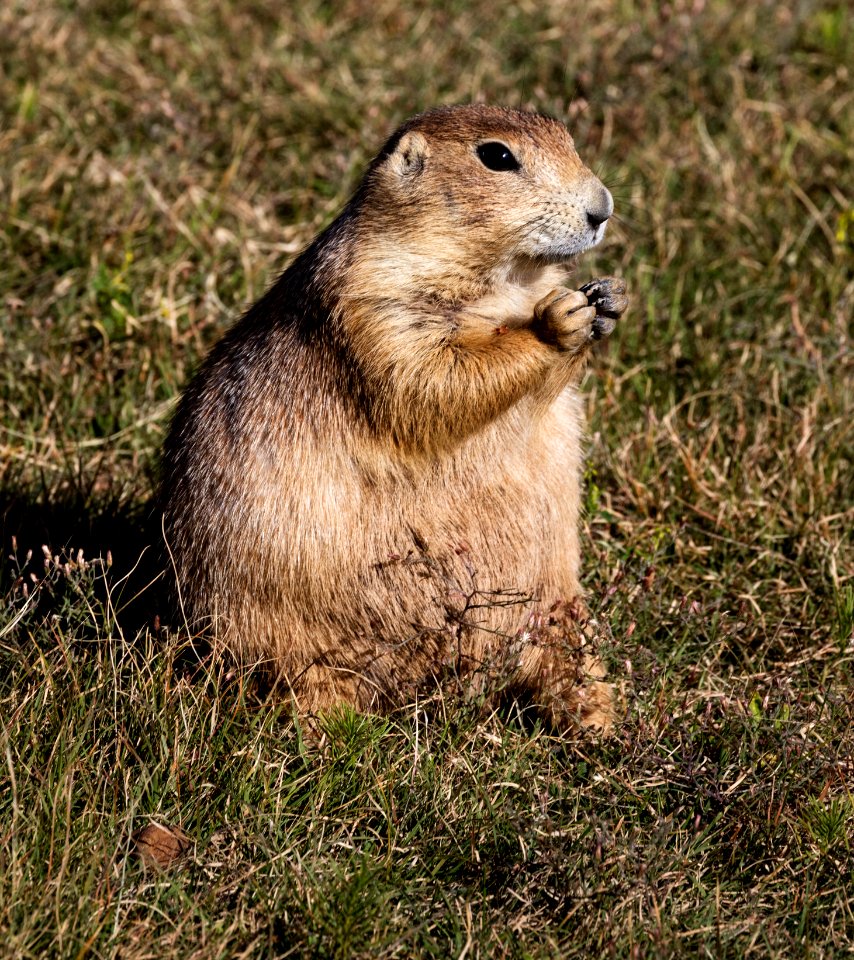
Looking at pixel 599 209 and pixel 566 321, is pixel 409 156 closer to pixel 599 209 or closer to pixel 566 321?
Result: pixel 599 209

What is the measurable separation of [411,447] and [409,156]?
3.04 feet


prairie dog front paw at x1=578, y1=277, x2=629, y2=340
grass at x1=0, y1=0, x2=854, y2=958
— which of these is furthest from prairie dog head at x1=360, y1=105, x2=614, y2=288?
grass at x1=0, y1=0, x2=854, y2=958

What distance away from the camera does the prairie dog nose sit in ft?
13.3

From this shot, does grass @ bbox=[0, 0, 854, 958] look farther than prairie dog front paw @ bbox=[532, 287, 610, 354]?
No

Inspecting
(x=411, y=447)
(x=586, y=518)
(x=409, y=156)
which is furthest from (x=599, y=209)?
(x=586, y=518)

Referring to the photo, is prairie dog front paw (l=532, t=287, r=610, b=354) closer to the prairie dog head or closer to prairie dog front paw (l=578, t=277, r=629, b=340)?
prairie dog front paw (l=578, t=277, r=629, b=340)

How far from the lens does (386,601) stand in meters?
3.98

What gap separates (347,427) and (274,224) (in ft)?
9.09

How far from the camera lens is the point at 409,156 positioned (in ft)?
13.9

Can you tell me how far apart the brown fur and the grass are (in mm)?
194

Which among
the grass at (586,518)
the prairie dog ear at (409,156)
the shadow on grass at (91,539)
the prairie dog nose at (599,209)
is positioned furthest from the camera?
the shadow on grass at (91,539)

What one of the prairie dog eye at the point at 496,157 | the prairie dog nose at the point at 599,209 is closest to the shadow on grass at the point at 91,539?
the prairie dog eye at the point at 496,157

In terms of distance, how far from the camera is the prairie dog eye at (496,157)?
4141 millimetres

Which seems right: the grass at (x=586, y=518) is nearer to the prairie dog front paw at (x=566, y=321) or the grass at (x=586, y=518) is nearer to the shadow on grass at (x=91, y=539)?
the shadow on grass at (x=91, y=539)
